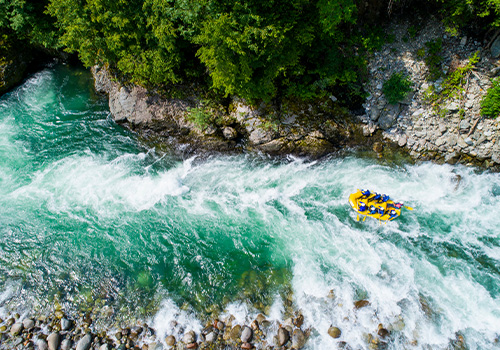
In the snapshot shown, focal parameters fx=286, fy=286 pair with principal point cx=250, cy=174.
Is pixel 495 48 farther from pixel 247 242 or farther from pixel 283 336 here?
pixel 283 336

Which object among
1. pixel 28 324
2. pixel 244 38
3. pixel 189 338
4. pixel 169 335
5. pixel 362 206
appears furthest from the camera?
pixel 362 206

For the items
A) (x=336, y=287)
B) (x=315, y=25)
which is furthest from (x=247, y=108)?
(x=336, y=287)

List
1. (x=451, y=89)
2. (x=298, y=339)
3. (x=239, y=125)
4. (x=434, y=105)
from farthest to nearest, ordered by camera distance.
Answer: (x=239, y=125) → (x=434, y=105) → (x=451, y=89) → (x=298, y=339)

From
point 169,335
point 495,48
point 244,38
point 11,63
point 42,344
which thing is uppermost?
point 495,48

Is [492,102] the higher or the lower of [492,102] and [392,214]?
the higher

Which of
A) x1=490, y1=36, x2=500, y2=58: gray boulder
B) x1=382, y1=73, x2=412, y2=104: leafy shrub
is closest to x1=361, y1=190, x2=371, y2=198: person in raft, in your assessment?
x1=382, y1=73, x2=412, y2=104: leafy shrub

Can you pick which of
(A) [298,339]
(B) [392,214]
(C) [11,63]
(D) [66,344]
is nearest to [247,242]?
(A) [298,339]

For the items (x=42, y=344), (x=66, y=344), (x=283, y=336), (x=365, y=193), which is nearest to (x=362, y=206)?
(x=365, y=193)

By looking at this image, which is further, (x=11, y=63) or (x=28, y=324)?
(x=11, y=63)
